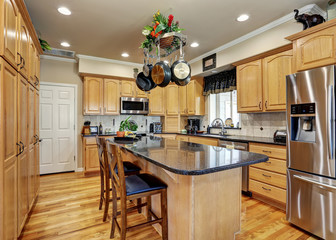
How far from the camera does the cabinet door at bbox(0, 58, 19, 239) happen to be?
4.36 feet

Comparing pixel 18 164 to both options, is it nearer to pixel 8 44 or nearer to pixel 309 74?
pixel 8 44

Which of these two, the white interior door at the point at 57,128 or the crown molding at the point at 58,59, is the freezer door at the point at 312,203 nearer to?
the white interior door at the point at 57,128

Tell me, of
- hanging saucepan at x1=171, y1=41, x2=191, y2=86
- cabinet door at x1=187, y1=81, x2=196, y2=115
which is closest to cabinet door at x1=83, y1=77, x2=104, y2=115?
cabinet door at x1=187, y1=81, x2=196, y2=115

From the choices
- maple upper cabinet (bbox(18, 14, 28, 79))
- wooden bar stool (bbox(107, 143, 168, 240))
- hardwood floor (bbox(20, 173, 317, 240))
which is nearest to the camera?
wooden bar stool (bbox(107, 143, 168, 240))

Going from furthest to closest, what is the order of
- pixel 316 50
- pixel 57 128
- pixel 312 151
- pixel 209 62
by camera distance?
pixel 57 128, pixel 209 62, pixel 316 50, pixel 312 151

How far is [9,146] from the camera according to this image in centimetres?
146

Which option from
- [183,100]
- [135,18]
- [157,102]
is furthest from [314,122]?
[157,102]

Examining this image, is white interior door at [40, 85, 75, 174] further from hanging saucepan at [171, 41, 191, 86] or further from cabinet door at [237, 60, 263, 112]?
cabinet door at [237, 60, 263, 112]

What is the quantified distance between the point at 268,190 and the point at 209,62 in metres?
2.73

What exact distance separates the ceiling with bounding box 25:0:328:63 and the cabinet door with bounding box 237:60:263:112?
598mm

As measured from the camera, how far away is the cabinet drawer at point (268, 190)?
8.19 feet

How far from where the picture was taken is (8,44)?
1.42 meters

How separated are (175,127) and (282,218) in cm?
329

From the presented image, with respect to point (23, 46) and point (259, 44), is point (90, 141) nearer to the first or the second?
point (23, 46)
